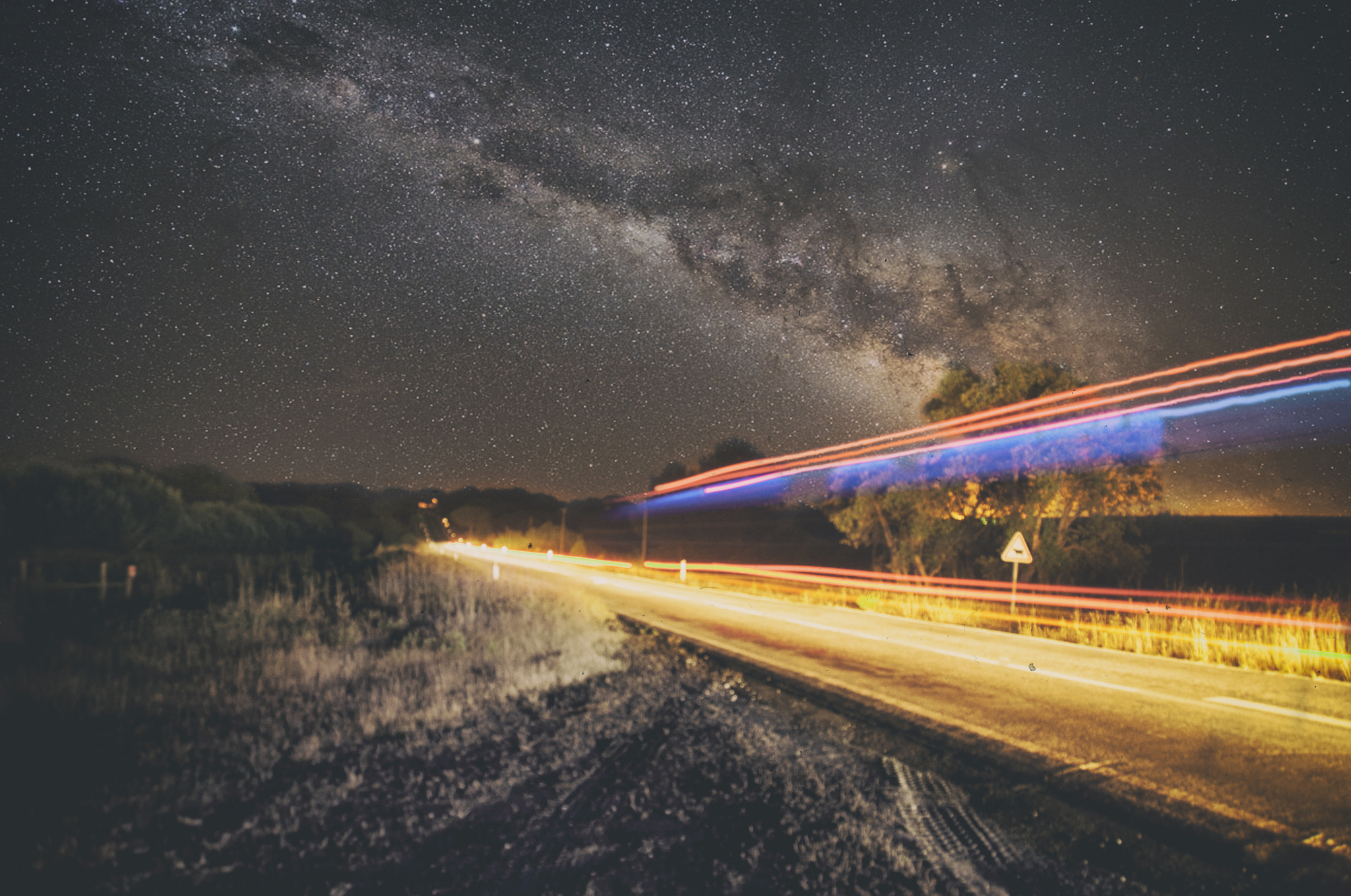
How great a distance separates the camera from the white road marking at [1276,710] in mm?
6569

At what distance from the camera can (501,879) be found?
328 cm

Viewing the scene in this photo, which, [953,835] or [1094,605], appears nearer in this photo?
[953,835]

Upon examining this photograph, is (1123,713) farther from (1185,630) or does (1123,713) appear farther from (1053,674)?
(1185,630)

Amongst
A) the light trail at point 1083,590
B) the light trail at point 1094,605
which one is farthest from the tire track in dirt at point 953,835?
the light trail at point 1083,590

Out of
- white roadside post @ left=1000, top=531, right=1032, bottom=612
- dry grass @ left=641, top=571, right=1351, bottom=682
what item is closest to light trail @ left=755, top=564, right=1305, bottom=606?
dry grass @ left=641, top=571, right=1351, bottom=682

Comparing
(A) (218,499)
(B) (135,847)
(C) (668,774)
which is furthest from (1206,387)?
(A) (218,499)

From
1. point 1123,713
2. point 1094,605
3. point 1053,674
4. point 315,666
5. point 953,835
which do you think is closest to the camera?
point 953,835

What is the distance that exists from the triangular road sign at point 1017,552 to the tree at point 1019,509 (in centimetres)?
398

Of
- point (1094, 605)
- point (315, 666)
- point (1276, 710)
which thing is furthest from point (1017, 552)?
point (315, 666)

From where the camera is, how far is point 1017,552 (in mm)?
16391

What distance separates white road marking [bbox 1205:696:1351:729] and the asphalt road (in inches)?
1.0

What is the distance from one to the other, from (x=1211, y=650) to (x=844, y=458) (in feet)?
47.2

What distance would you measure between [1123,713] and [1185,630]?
8.72m

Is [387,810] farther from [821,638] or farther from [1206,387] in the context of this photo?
[1206,387]
